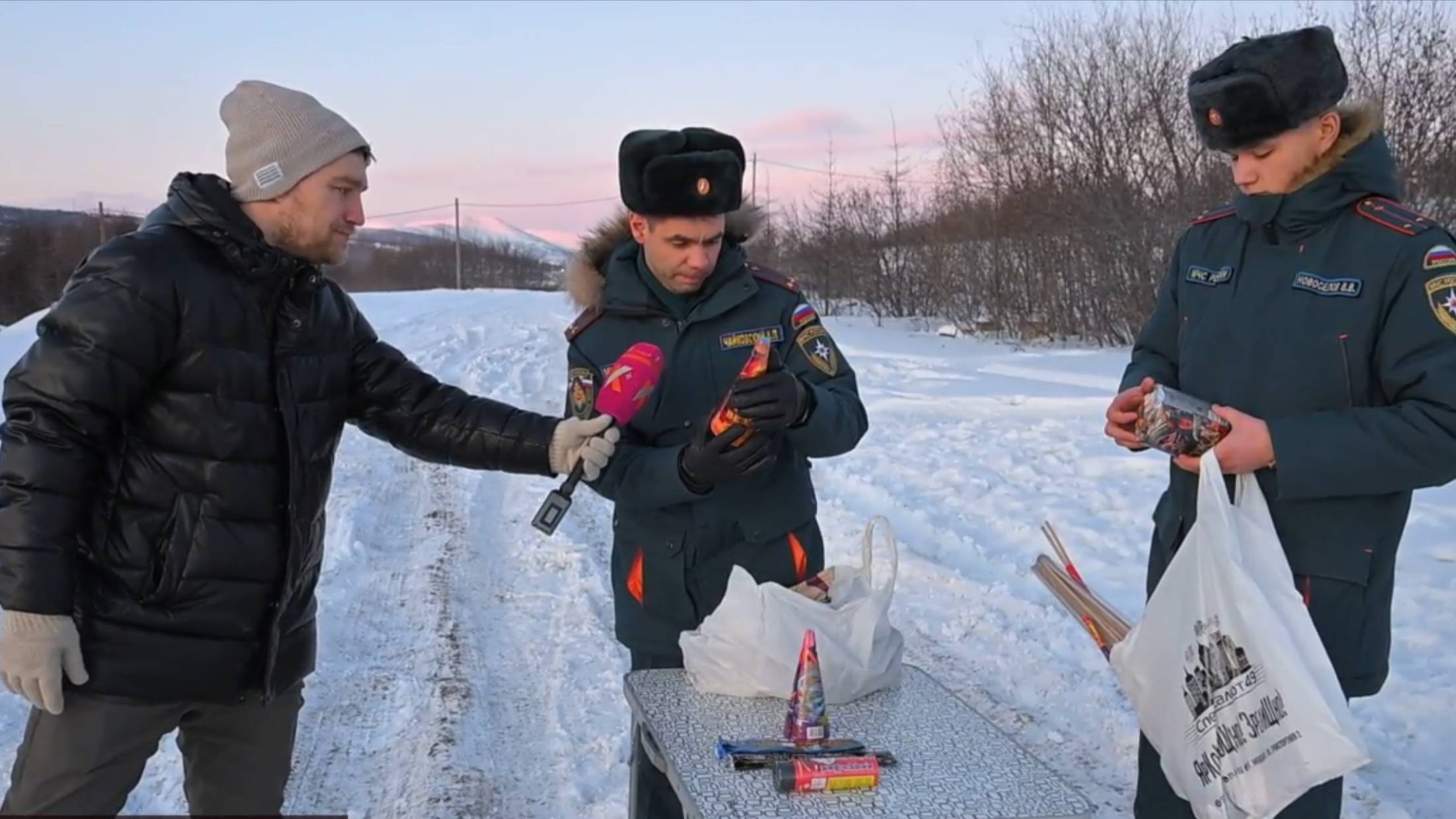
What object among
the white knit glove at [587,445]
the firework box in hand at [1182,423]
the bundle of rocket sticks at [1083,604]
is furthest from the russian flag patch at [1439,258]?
the white knit glove at [587,445]

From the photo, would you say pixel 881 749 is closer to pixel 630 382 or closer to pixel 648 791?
pixel 648 791

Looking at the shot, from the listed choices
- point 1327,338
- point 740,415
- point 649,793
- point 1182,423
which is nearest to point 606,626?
point 649,793

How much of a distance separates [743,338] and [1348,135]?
4.54 feet

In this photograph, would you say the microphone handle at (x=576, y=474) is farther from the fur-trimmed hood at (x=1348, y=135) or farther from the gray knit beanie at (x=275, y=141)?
the fur-trimmed hood at (x=1348, y=135)

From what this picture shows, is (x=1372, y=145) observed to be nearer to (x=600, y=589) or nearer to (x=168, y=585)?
(x=168, y=585)

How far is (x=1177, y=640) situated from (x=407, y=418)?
1900mm

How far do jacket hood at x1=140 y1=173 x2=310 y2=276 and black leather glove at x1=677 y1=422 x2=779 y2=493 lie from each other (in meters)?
0.98

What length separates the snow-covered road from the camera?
3.73 meters

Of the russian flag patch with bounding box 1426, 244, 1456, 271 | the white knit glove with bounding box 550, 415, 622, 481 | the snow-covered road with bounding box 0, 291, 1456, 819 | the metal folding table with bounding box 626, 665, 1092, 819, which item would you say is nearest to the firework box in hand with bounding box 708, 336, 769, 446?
the white knit glove with bounding box 550, 415, 622, 481

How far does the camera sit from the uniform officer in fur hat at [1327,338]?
2137 millimetres

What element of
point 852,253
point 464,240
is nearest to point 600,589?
point 852,253

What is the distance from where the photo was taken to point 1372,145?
89.5 inches

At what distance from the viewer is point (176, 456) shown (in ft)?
7.54

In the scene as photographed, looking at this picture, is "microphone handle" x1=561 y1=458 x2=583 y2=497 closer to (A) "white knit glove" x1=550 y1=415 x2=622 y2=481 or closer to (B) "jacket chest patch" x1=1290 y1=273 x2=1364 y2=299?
(A) "white knit glove" x1=550 y1=415 x2=622 y2=481
